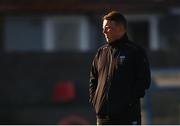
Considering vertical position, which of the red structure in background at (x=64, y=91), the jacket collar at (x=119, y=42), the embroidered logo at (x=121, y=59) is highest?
the jacket collar at (x=119, y=42)

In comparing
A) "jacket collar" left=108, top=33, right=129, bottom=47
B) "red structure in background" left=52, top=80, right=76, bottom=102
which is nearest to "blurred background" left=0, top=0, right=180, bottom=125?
"red structure in background" left=52, top=80, right=76, bottom=102

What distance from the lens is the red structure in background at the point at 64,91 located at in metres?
15.2

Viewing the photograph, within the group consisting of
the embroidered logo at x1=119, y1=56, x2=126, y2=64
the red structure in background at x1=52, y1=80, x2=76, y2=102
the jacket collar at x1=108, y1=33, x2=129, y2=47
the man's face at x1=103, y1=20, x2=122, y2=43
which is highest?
the man's face at x1=103, y1=20, x2=122, y2=43

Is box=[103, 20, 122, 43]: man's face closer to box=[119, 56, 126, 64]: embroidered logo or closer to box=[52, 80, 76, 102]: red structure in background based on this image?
box=[119, 56, 126, 64]: embroidered logo

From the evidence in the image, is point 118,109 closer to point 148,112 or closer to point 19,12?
point 148,112

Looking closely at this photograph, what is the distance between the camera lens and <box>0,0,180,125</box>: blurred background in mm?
10609

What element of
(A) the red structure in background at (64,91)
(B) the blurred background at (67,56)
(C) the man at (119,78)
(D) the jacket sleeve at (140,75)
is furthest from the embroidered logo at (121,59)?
(A) the red structure in background at (64,91)

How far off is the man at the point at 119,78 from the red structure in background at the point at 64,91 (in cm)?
948

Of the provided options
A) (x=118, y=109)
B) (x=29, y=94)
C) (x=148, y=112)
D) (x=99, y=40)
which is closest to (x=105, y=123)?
(x=118, y=109)

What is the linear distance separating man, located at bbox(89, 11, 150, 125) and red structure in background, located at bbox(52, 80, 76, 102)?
9.48m

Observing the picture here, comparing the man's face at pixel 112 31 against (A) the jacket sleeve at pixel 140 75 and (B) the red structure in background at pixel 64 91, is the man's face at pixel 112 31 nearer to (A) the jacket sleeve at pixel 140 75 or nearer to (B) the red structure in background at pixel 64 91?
(A) the jacket sleeve at pixel 140 75

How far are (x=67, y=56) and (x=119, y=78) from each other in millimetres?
10684

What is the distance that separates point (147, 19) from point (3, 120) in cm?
772

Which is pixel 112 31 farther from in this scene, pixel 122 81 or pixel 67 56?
pixel 67 56
